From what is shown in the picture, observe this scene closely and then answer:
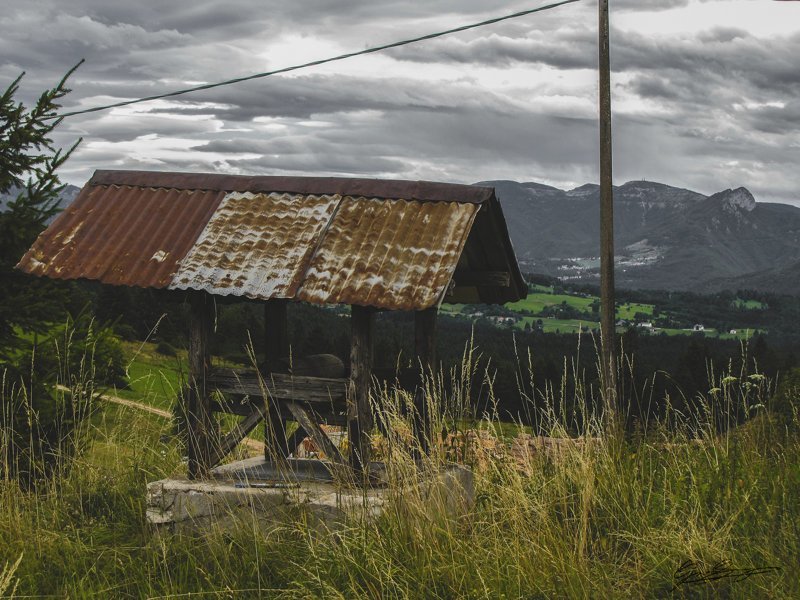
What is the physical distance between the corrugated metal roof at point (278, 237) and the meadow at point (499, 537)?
101cm

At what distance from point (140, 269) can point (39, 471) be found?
213cm

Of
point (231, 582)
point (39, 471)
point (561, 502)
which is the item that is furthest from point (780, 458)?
point (39, 471)

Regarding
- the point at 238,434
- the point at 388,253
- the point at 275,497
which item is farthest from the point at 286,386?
the point at 388,253

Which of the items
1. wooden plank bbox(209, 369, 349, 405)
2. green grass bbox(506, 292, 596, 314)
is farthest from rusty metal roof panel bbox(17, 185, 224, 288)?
green grass bbox(506, 292, 596, 314)

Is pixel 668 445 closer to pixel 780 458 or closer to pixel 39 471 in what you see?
pixel 780 458

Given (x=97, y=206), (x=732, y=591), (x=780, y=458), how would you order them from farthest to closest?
(x=97, y=206) < (x=780, y=458) < (x=732, y=591)

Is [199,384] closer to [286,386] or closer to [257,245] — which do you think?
[286,386]

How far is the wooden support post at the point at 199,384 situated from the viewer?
6809 mm

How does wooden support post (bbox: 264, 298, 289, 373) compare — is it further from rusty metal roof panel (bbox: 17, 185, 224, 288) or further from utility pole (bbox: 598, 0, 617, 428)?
utility pole (bbox: 598, 0, 617, 428)

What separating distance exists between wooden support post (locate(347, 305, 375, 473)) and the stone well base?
262 millimetres

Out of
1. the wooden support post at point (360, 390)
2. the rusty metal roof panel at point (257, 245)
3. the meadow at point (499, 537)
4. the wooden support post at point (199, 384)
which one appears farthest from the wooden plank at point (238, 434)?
the rusty metal roof panel at point (257, 245)

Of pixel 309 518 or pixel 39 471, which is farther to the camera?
pixel 39 471

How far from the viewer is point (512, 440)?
6453 millimetres

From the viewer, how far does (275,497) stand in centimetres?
601
